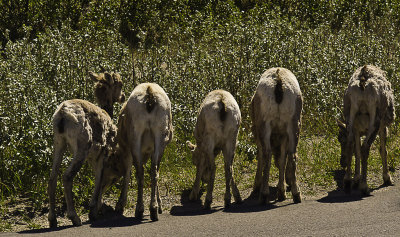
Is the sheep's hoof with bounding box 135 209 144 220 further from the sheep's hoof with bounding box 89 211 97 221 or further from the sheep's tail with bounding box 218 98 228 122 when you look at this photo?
the sheep's tail with bounding box 218 98 228 122

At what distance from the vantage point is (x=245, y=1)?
2367 centimetres

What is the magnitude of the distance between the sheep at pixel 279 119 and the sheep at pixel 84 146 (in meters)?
2.24

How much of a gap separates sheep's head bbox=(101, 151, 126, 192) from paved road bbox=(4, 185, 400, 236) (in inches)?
28.7

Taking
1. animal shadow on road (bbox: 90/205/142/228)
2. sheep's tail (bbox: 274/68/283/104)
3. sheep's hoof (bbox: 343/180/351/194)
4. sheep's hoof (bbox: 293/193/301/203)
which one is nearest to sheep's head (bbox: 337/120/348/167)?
sheep's hoof (bbox: 343/180/351/194)

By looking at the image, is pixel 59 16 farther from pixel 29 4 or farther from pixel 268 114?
pixel 268 114

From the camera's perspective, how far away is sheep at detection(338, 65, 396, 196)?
10.8m

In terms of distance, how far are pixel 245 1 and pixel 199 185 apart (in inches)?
A: 544

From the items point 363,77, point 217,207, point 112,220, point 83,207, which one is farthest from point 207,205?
point 363,77

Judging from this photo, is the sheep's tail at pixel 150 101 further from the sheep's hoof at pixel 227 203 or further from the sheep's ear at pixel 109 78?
the sheep's hoof at pixel 227 203

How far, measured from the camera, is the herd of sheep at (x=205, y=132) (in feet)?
31.4

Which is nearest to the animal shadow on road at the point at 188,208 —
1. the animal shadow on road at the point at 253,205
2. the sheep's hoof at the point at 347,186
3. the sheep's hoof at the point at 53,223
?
the animal shadow on road at the point at 253,205

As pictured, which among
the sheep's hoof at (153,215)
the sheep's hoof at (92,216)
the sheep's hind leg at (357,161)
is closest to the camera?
the sheep's hoof at (153,215)

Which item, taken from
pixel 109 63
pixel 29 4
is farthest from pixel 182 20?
pixel 109 63

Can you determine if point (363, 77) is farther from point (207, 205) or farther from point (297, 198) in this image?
point (207, 205)
